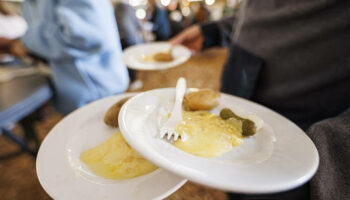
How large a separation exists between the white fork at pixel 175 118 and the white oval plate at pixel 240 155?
1cm

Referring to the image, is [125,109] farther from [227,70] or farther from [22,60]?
[22,60]

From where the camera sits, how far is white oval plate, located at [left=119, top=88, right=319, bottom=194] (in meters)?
0.21

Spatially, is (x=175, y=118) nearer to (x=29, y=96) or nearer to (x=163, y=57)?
(x=163, y=57)

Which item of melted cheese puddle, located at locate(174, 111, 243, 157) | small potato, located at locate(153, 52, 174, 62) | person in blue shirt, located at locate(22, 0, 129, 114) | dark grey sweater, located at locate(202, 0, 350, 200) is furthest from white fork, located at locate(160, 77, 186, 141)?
person in blue shirt, located at locate(22, 0, 129, 114)

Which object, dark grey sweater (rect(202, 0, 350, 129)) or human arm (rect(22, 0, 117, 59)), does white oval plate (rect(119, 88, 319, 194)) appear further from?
human arm (rect(22, 0, 117, 59))

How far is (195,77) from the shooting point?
1.19 meters

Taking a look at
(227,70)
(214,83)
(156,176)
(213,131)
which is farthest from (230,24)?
(156,176)

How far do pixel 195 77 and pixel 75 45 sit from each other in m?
0.73

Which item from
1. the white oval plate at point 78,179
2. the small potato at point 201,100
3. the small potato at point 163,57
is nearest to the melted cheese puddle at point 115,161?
the white oval plate at point 78,179

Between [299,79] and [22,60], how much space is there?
1.29 m

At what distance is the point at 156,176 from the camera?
27 cm

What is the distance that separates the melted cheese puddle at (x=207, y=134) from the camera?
0.94ft

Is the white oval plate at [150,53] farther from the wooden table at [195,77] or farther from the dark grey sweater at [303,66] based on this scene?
the dark grey sweater at [303,66]

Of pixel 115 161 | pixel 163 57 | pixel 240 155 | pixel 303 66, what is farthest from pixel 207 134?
pixel 163 57
